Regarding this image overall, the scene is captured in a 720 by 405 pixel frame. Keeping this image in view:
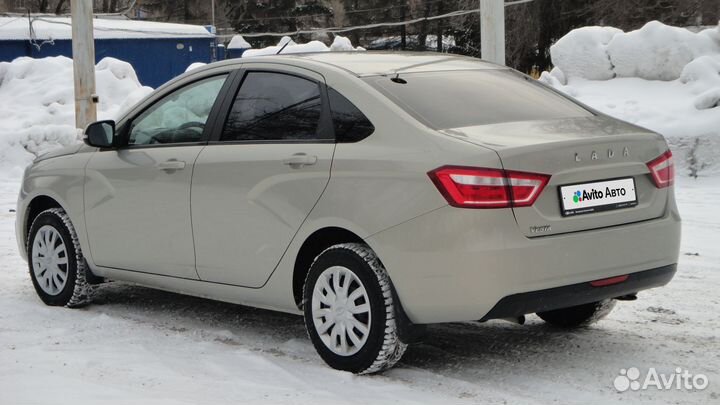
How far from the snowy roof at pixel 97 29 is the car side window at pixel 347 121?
2870 cm

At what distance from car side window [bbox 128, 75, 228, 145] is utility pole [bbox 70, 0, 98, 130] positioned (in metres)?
9.63

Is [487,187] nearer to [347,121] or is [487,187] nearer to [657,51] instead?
[347,121]

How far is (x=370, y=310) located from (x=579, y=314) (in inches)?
59.8

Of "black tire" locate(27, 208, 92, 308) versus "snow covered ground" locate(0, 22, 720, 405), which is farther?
"black tire" locate(27, 208, 92, 308)

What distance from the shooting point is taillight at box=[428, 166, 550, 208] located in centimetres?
473

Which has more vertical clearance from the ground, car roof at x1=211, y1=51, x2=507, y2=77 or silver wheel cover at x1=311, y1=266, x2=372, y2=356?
car roof at x1=211, y1=51, x2=507, y2=77

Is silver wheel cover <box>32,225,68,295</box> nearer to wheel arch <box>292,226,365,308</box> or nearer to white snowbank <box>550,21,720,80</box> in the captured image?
wheel arch <box>292,226,365,308</box>

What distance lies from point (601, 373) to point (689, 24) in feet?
123

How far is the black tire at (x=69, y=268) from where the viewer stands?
22.7ft

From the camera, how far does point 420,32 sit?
52.2 meters

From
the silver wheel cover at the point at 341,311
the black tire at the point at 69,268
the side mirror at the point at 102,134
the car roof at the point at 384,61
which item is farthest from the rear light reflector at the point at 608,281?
the black tire at the point at 69,268


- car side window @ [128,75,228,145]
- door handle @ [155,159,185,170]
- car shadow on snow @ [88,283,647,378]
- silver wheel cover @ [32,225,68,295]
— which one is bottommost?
car shadow on snow @ [88,283,647,378]

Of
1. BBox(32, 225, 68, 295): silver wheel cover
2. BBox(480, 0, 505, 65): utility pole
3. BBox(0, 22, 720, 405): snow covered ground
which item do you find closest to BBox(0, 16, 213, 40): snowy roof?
BBox(480, 0, 505, 65): utility pole

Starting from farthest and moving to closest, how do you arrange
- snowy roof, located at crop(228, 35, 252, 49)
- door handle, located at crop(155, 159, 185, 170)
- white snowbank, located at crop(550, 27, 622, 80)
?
snowy roof, located at crop(228, 35, 252, 49), white snowbank, located at crop(550, 27, 622, 80), door handle, located at crop(155, 159, 185, 170)
